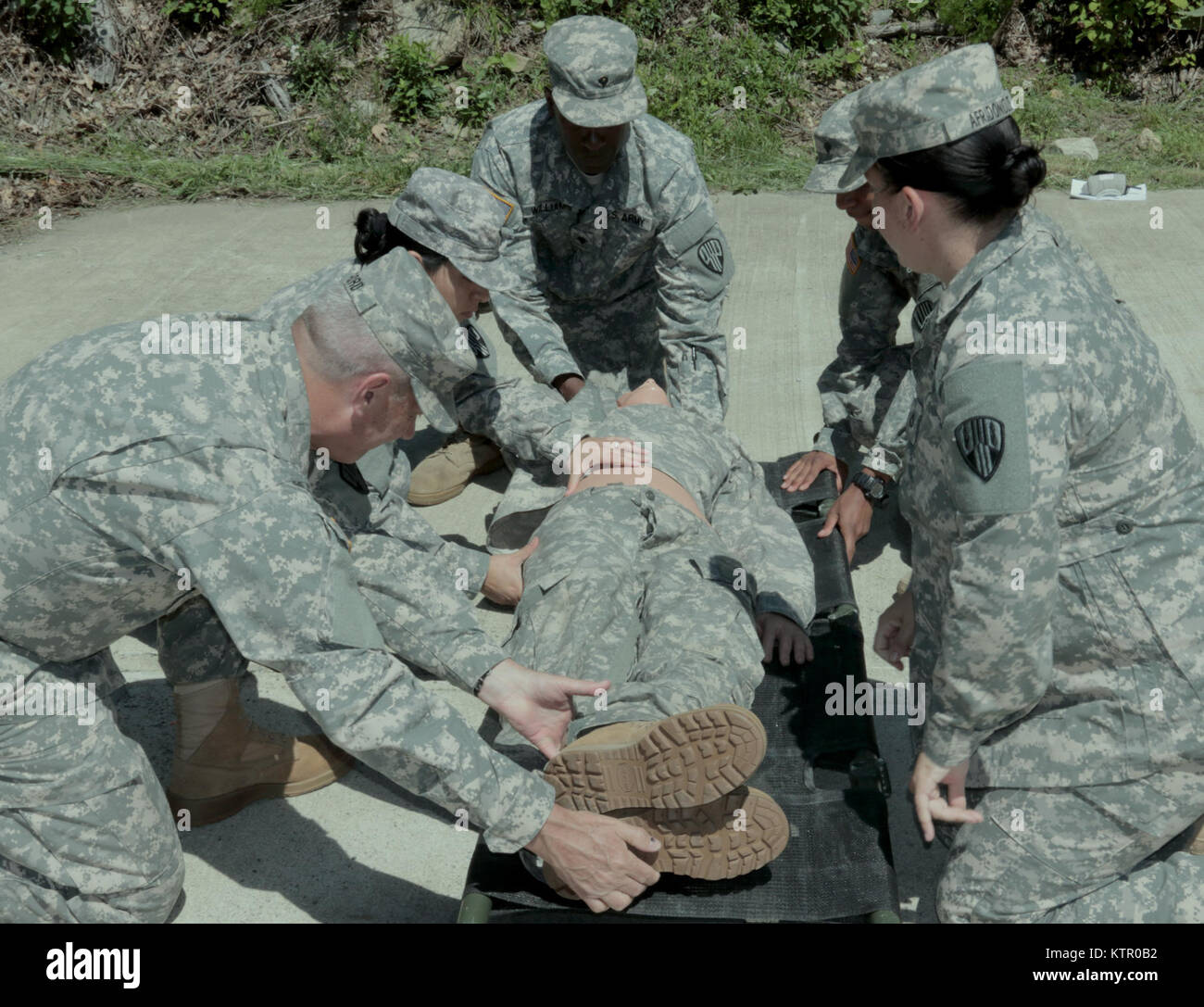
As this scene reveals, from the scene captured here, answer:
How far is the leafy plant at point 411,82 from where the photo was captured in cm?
866

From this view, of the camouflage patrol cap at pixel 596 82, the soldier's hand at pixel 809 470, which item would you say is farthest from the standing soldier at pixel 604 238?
the soldier's hand at pixel 809 470

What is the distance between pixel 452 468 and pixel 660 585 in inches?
68.0

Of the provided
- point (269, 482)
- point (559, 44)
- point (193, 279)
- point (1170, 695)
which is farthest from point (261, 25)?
point (1170, 695)

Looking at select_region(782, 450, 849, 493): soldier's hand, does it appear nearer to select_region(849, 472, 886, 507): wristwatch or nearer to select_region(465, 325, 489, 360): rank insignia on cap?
select_region(849, 472, 886, 507): wristwatch

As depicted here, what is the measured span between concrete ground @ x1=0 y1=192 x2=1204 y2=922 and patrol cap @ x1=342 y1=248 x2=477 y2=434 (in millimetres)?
1221

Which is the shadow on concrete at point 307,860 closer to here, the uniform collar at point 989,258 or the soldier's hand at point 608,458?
the soldier's hand at point 608,458

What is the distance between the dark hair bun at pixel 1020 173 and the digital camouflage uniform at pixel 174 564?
3.63 feet

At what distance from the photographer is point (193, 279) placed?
6.48m

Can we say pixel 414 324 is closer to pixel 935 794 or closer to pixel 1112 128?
pixel 935 794

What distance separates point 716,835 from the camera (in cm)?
262

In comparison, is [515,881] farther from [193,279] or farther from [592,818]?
[193,279]

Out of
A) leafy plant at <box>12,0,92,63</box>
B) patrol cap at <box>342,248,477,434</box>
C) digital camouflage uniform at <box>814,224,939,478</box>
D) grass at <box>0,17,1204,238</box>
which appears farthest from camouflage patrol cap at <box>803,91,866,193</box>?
leafy plant at <box>12,0,92,63</box>

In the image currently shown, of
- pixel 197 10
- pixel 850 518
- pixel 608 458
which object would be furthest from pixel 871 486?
pixel 197 10

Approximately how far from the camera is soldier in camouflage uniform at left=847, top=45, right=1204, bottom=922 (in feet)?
7.11
